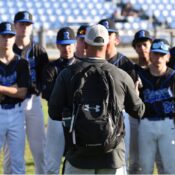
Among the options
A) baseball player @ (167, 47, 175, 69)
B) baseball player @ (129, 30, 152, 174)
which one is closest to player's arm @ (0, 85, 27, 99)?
baseball player @ (129, 30, 152, 174)

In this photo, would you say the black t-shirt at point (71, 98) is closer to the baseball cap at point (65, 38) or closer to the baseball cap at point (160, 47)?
the baseball cap at point (160, 47)

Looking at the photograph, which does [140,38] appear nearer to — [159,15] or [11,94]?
[11,94]

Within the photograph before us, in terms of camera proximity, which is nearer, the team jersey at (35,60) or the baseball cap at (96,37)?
the baseball cap at (96,37)

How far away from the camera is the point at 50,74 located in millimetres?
5871

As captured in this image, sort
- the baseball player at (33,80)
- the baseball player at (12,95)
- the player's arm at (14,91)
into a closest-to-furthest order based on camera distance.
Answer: the player's arm at (14,91), the baseball player at (12,95), the baseball player at (33,80)

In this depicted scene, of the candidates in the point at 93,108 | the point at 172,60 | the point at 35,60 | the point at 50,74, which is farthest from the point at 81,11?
the point at 93,108

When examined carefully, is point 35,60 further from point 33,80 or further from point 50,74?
point 50,74

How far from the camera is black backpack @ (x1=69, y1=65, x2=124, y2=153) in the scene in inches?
153

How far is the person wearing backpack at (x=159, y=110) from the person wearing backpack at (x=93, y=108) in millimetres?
1648

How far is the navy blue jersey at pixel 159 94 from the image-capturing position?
5.71 metres

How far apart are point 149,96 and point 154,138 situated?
442 mm

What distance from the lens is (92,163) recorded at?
3959mm

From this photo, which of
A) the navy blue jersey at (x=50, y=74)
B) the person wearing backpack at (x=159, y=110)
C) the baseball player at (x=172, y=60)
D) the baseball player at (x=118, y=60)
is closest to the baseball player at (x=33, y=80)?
the navy blue jersey at (x=50, y=74)

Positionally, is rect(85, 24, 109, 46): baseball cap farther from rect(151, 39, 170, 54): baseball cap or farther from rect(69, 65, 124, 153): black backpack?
rect(151, 39, 170, 54): baseball cap
